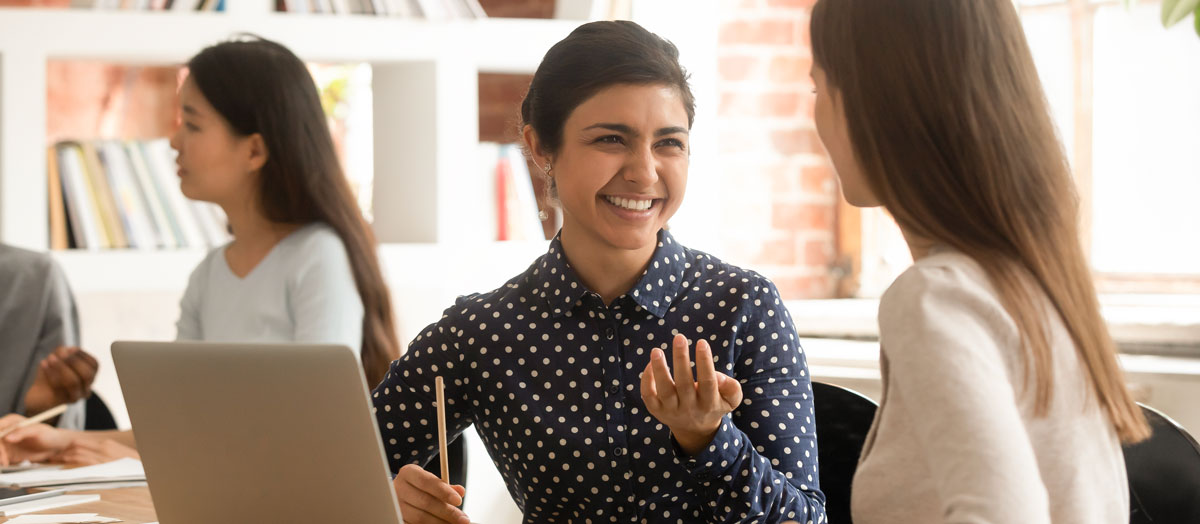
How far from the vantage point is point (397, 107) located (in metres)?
2.81

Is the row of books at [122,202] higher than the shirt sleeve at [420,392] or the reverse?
higher

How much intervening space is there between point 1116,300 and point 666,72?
55.6 inches

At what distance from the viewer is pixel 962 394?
2.70ft

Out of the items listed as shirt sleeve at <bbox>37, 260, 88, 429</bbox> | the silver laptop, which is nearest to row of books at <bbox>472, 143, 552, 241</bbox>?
shirt sleeve at <bbox>37, 260, 88, 429</bbox>

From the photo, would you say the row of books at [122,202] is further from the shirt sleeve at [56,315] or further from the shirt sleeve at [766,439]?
the shirt sleeve at [766,439]

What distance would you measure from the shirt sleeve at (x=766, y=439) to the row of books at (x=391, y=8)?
1.48 m

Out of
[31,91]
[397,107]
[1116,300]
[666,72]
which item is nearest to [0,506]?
[666,72]

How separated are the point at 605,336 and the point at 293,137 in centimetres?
99

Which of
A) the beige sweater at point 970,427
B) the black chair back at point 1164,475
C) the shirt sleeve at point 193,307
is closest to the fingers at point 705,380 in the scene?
the beige sweater at point 970,427

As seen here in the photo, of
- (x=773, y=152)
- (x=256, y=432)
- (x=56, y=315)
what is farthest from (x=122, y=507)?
(x=773, y=152)

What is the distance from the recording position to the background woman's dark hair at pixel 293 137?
7.27 feet

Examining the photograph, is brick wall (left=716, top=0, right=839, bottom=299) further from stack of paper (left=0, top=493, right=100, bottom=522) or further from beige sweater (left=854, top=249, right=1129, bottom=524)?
beige sweater (left=854, top=249, right=1129, bottom=524)

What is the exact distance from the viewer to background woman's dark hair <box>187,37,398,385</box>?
221cm

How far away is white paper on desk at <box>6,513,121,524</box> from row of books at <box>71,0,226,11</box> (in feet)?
4.66
